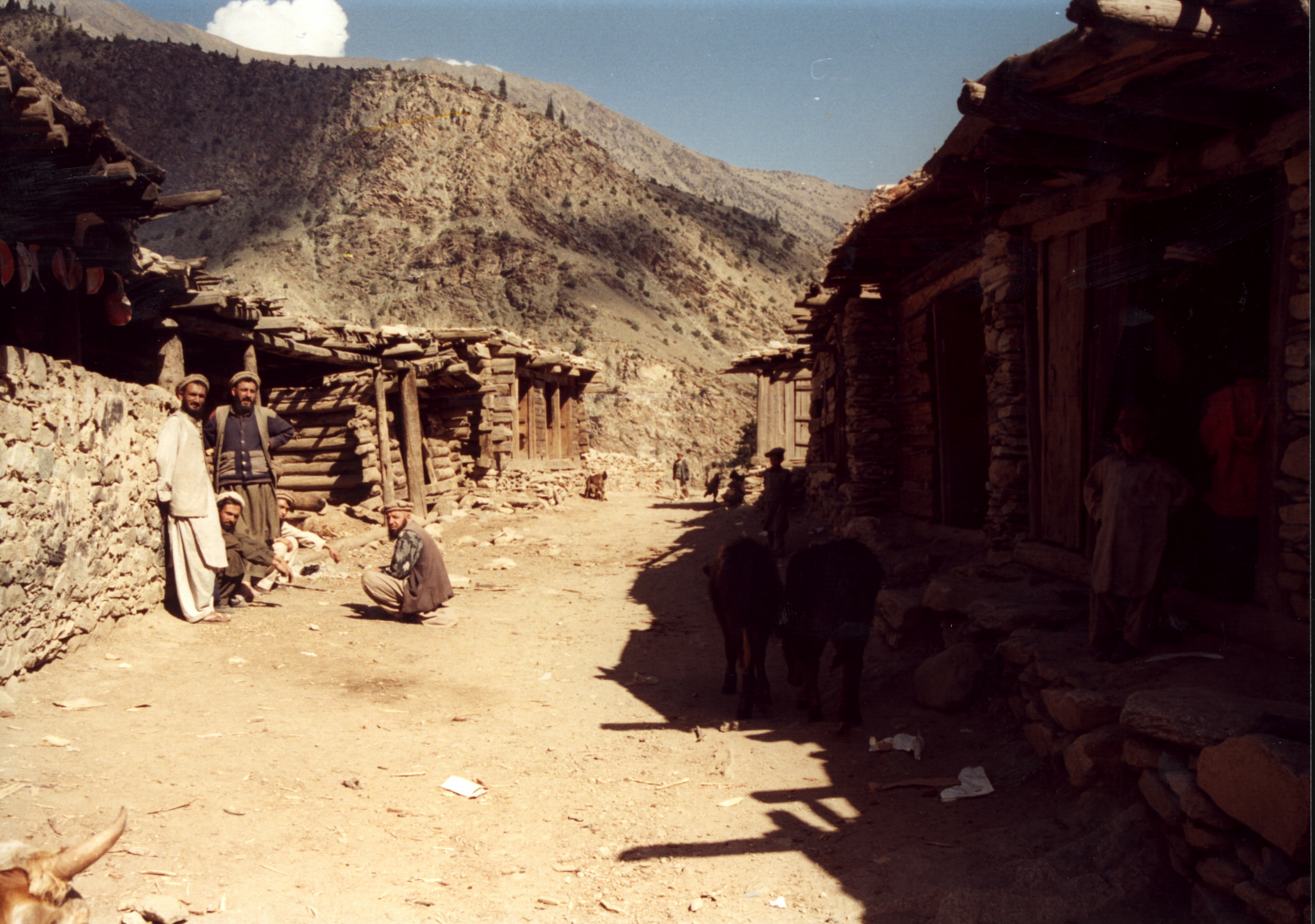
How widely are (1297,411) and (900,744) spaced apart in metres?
2.63

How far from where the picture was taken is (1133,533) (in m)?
4.40

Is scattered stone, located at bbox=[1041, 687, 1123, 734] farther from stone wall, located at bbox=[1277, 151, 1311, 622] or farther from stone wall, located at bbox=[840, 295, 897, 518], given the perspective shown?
stone wall, located at bbox=[840, 295, 897, 518]

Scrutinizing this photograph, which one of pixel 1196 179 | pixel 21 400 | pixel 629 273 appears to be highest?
pixel 629 273

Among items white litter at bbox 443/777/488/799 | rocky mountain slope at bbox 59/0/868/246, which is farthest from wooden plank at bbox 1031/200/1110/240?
rocky mountain slope at bbox 59/0/868/246

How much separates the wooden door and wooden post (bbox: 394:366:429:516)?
1025cm

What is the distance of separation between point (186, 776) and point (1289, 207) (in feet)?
19.6

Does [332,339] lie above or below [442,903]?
above

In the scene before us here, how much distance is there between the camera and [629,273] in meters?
53.0

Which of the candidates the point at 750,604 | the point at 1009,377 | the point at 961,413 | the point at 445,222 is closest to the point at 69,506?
the point at 750,604

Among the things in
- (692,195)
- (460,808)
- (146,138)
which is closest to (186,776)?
(460,808)

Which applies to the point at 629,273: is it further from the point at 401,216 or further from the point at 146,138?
the point at 146,138

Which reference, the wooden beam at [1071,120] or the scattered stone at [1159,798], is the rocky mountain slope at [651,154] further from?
the scattered stone at [1159,798]

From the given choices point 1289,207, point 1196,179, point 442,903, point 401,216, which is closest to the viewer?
point 442,903

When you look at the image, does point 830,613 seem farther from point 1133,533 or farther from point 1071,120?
point 1071,120
